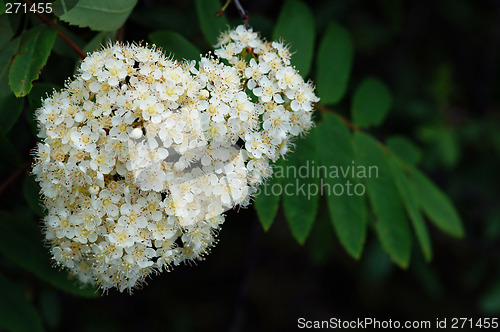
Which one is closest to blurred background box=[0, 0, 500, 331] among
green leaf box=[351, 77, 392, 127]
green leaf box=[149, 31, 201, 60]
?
green leaf box=[351, 77, 392, 127]

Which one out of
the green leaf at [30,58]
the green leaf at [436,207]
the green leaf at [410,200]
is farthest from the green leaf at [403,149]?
the green leaf at [30,58]

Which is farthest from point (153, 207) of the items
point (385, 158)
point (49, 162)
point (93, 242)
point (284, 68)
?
point (385, 158)

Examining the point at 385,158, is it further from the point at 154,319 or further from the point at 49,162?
the point at 154,319

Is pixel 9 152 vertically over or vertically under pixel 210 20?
under

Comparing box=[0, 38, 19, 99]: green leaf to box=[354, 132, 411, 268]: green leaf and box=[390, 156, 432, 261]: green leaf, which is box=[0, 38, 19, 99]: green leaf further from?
box=[390, 156, 432, 261]: green leaf

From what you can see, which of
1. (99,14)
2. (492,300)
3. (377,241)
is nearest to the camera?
(99,14)

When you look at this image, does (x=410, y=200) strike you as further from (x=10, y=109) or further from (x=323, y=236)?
(x=10, y=109)

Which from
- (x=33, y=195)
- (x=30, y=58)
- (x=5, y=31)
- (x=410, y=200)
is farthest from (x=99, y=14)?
(x=410, y=200)
